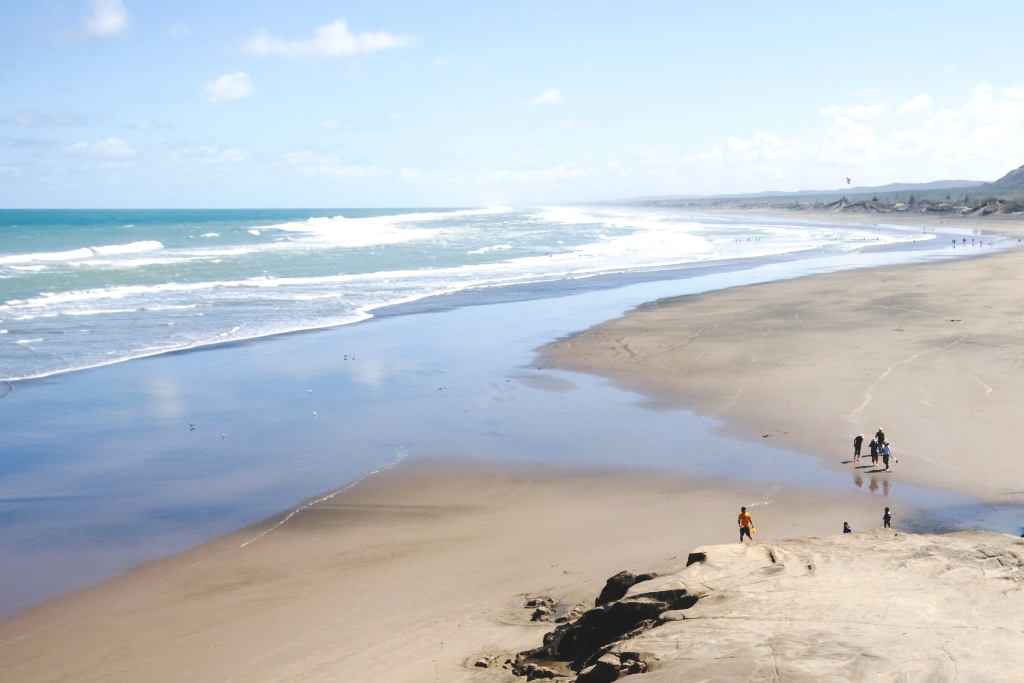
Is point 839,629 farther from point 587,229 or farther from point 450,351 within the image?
point 587,229

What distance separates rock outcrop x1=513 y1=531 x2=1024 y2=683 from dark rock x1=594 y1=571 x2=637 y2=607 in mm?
261

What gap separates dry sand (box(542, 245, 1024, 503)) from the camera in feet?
49.3

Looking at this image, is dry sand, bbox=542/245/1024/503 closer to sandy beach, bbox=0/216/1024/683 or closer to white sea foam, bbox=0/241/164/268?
sandy beach, bbox=0/216/1024/683

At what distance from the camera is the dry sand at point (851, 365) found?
15023 millimetres

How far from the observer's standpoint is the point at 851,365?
813 inches

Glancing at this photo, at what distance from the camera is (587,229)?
286 ft

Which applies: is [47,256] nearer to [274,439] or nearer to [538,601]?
[274,439]

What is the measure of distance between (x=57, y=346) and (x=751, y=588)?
926 inches

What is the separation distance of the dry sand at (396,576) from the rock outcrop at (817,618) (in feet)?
4.60

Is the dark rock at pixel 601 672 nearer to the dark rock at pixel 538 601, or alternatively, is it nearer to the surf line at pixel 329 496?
the dark rock at pixel 538 601

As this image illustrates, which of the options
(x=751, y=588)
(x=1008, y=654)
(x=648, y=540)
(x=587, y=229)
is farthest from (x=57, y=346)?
(x=587, y=229)

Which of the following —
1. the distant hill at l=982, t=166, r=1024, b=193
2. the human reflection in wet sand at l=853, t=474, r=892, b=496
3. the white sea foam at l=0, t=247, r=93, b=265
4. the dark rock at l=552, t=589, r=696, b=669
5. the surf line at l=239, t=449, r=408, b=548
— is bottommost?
the human reflection in wet sand at l=853, t=474, r=892, b=496

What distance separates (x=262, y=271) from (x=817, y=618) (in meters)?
42.7

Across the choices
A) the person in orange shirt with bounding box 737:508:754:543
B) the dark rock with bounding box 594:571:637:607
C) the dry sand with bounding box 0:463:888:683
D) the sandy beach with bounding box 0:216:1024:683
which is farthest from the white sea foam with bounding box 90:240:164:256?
the dark rock with bounding box 594:571:637:607
